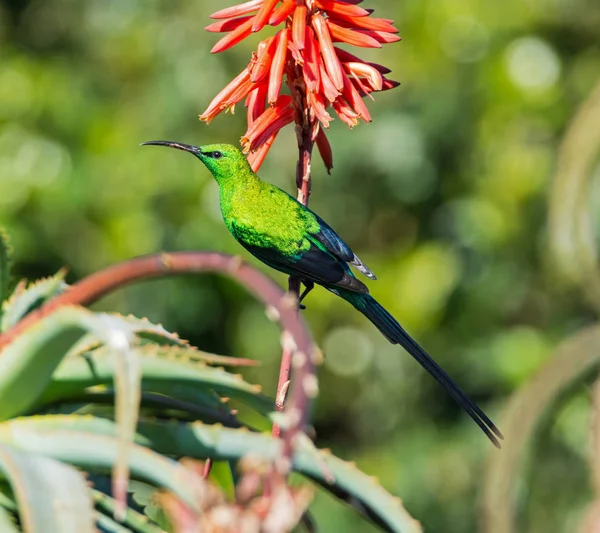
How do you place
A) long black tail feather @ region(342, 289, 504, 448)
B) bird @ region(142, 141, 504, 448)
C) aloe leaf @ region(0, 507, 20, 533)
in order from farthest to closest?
bird @ region(142, 141, 504, 448), long black tail feather @ region(342, 289, 504, 448), aloe leaf @ region(0, 507, 20, 533)

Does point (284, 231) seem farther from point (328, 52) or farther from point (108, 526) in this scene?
point (108, 526)

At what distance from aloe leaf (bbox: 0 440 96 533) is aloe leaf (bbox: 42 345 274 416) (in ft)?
0.47

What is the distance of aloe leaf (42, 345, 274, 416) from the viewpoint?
1.36m

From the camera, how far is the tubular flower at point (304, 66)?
1.87m

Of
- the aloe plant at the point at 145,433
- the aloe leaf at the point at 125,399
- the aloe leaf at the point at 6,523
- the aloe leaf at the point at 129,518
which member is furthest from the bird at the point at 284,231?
the aloe leaf at the point at 125,399

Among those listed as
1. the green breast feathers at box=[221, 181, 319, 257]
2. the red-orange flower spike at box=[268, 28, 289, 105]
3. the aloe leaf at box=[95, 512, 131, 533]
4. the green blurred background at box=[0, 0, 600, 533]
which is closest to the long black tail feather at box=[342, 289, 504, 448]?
the green breast feathers at box=[221, 181, 319, 257]

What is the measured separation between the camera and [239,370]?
22.3 feet

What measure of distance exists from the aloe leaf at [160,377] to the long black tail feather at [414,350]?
0.76 metres

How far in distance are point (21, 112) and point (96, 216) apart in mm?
826

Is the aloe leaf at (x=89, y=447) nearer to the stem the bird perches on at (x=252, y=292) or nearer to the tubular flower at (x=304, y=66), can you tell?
the stem the bird perches on at (x=252, y=292)

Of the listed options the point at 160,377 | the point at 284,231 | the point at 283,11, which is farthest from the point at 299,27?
the point at 284,231

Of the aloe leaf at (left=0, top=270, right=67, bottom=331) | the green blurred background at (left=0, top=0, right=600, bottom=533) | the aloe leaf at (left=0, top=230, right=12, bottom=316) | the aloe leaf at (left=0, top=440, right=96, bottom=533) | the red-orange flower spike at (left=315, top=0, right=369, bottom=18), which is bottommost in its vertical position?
the aloe leaf at (left=0, top=440, right=96, bottom=533)

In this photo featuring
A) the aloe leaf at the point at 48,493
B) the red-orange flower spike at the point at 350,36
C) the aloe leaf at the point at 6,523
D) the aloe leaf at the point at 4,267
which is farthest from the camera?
the red-orange flower spike at the point at 350,36

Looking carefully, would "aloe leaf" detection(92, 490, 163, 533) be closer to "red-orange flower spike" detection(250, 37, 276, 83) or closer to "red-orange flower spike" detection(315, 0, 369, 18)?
"red-orange flower spike" detection(250, 37, 276, 83)
